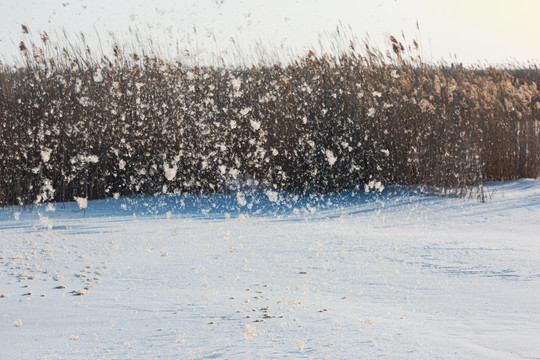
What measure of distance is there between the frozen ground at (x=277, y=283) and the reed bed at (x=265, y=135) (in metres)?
0.83

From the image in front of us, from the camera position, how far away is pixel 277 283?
317 cm

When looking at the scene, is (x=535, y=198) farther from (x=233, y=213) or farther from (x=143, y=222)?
(x=143, y=222)

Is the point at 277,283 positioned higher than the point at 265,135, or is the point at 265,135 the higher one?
the point at 265,135

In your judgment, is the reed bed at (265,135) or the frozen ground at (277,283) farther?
the reed bed at (265,135)

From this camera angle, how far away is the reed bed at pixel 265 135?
6660mm

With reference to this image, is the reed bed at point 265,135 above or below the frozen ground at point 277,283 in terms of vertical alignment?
above

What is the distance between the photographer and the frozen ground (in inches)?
85.0

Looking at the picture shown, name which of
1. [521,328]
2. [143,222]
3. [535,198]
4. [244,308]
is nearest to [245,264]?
[244,308]

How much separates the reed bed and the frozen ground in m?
0.83

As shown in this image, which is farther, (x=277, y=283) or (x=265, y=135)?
(x=265, y=135)

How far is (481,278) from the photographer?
3311mm

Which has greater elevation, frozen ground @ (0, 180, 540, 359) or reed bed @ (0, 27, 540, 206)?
reed bed @ (0, 27, 540, 206)

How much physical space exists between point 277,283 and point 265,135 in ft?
13.6

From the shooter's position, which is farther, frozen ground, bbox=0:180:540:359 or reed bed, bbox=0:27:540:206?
reed bed, bbox=0:27:540:206
